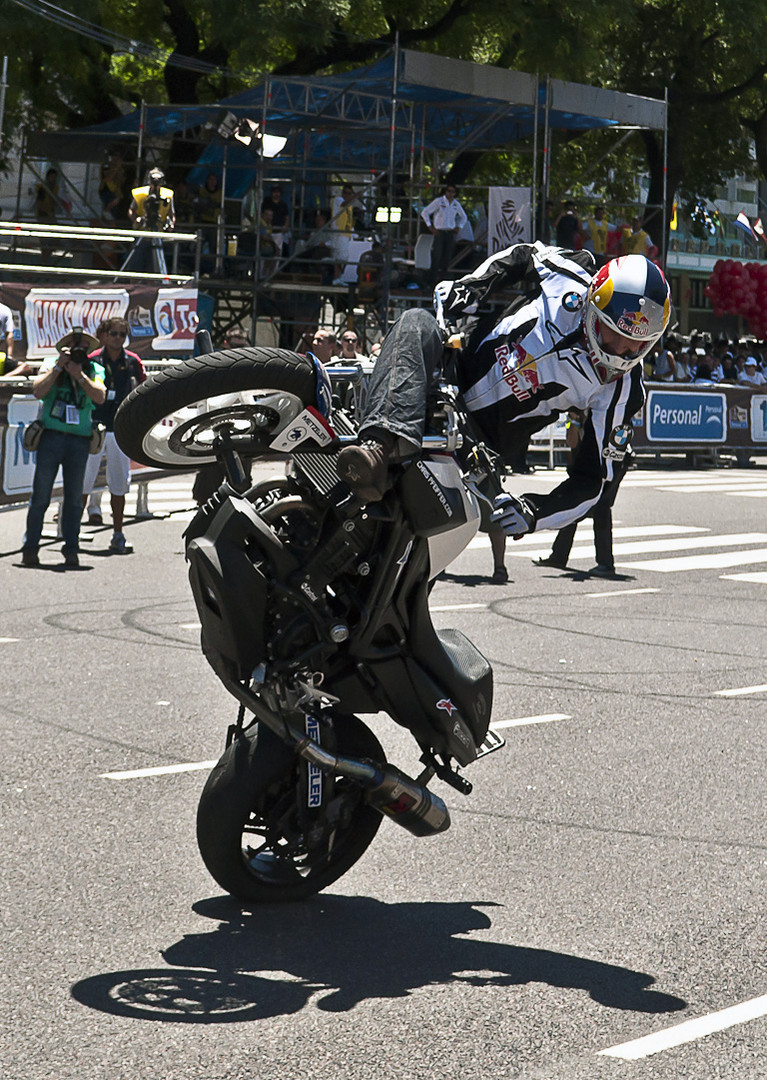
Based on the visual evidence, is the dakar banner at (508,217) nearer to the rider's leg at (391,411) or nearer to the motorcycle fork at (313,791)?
the rider's leg at (391,411)

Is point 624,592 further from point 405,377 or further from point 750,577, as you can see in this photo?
point 405,377

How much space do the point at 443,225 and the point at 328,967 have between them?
21604 millimetres

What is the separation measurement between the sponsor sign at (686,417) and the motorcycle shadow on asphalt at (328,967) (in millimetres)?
20444

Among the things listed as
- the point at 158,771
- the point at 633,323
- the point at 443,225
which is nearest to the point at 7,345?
the point at 158,771

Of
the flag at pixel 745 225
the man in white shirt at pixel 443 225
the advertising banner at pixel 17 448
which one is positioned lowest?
the advertising banner at pixel 17 448

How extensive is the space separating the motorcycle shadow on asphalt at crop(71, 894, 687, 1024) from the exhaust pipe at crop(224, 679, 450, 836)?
35 centimetres

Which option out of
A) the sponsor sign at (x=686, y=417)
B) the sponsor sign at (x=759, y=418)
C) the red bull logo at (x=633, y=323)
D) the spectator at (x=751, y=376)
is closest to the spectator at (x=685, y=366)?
the spectator at (x=751, y=376)

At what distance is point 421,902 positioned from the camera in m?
5.10

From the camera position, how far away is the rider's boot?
443cm

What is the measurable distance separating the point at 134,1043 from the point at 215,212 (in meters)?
24.2

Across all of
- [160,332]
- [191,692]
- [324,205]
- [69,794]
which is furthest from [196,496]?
[324,205]

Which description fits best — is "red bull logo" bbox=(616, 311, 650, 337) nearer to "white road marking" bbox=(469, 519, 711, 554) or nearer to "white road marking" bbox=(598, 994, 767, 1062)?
"white road marking" bbox=(598, 994, 767, 1062)

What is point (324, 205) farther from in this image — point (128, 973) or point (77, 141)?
point (128, 973)

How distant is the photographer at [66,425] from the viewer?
13047 millimetres
